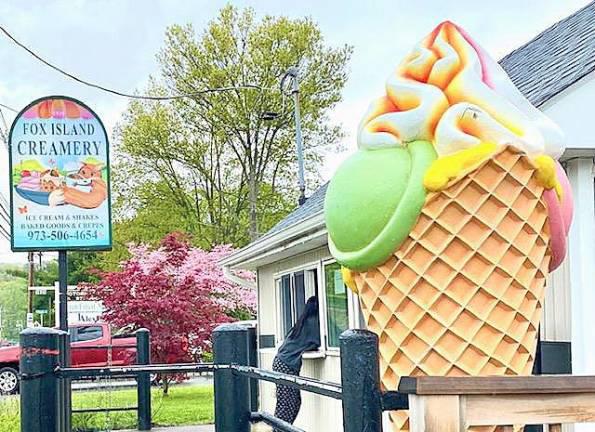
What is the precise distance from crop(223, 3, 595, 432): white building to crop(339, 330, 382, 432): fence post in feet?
11.3

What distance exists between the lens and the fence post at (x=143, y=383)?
10.2 m

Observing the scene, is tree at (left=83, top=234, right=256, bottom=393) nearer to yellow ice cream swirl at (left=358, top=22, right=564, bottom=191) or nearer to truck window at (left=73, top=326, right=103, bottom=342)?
truck window at (left=73, top=326, right=103, bottom=342)

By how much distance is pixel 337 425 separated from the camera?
29.4ft

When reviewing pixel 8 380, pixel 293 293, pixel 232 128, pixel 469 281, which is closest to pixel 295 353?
pixel 293 293

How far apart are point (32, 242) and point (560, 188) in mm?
7273

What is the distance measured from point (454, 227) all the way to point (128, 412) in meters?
12.2

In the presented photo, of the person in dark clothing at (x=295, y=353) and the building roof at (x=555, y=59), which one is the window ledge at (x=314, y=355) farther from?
the building roof at (x=555, y=59)

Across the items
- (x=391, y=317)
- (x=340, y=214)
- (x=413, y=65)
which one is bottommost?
(x=391, y=317)

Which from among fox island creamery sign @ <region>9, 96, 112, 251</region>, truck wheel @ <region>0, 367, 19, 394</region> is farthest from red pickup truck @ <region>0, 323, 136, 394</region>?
fox island creamery sign @ <region>9, 96, 112, 251</region>

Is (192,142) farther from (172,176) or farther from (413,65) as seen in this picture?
(413,65)

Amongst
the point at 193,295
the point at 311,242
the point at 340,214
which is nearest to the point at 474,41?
the point at 340,214

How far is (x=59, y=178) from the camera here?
909cm

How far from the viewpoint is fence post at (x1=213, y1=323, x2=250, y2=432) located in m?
2.93

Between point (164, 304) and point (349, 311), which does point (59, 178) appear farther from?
point (164, 304)
